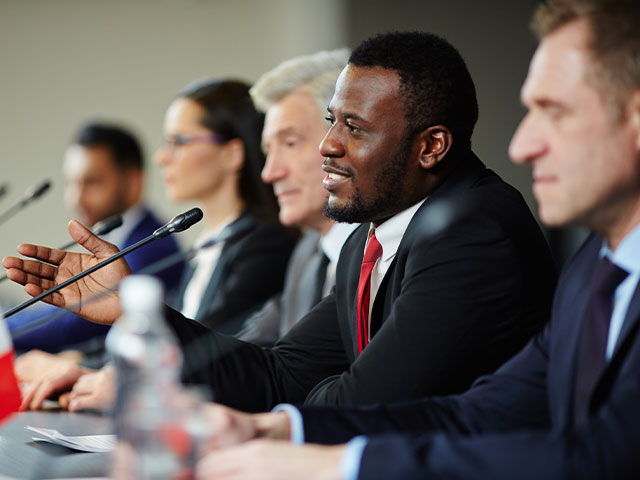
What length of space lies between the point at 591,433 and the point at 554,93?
1.42 ft

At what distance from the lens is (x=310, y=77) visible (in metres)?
2.80

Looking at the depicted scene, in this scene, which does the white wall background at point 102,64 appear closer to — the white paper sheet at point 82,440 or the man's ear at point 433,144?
the man's ear at point 433,144

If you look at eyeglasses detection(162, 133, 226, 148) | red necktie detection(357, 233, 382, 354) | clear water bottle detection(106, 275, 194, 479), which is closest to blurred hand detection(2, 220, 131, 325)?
red necktie detection(357, 233, 382, 354)

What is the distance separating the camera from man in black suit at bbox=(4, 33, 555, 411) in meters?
1.48

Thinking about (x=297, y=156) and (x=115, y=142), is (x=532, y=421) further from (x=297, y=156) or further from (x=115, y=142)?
(x=115, y=142)

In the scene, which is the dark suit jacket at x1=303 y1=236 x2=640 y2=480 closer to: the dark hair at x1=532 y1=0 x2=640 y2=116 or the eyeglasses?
the dark hair at x1=532 y1=0 x2=640 y2=116

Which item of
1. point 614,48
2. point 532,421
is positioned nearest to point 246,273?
point 532,421

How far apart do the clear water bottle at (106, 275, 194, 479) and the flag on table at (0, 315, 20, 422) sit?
2.12 feet

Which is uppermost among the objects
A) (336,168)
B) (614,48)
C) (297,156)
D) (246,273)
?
(614,48)

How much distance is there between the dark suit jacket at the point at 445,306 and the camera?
1.46 m

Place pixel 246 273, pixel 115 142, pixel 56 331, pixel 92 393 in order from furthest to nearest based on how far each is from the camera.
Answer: pixel 115 142 < pixel 56 331 < pixel 246 273 < pixel 92 393

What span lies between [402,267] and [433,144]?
271 millimetres

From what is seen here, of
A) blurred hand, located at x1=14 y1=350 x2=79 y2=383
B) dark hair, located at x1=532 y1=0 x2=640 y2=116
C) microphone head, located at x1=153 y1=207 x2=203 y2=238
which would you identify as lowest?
blurred hand, located at x1=14 y1=350 x2=79 y2=383

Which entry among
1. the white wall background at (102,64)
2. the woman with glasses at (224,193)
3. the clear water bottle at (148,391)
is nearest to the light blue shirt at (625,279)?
the clear water bottle at (148,391)
